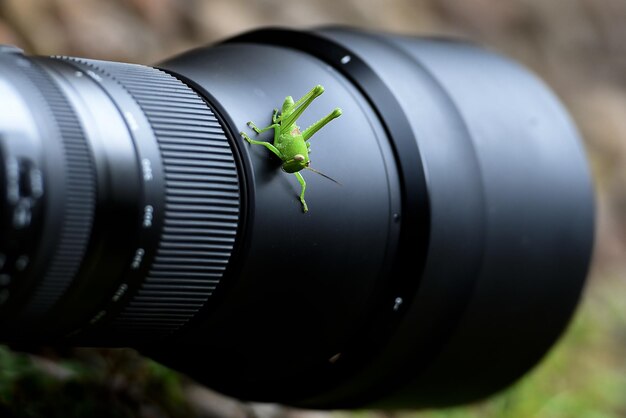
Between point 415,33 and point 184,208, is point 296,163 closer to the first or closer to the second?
point 184,208

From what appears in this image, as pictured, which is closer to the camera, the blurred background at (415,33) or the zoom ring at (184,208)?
the zoom ring at (184,208)

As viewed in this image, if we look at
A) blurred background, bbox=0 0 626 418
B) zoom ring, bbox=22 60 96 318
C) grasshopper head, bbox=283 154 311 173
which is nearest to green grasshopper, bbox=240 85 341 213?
grasshopper head, bbox=283 154 311 173

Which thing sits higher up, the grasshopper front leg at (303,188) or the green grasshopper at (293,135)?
the green grasshopper at (293,135)

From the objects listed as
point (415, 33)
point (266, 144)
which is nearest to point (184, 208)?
point (266, 144)

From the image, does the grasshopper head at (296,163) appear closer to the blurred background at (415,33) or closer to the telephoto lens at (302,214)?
the telephoto lens at (302,214)

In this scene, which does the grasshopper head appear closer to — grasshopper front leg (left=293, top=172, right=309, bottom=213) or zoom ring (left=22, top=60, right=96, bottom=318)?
grasshopper front leg (left=293, top=172, right=309, bottom=213)

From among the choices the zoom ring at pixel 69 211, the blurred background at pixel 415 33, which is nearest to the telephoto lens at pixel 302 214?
the zoom ring at pixel 69 211

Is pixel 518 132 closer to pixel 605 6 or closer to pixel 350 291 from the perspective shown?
pixel 350 291

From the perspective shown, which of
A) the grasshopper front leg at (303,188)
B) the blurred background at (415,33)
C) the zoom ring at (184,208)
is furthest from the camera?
the blurred background at (415,33)

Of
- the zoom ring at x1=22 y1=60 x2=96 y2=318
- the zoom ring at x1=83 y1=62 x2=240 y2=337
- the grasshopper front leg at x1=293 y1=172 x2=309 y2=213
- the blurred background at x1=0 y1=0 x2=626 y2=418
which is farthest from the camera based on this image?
the blurred background at x1=0 y1=0 x2=626 y2=418
